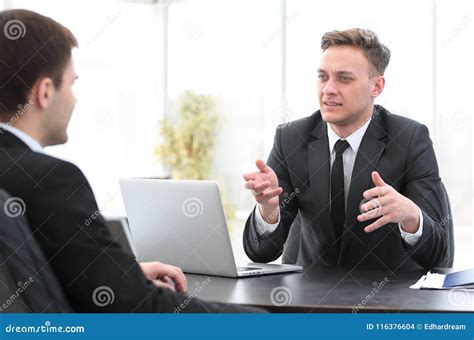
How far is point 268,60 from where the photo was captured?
300 inches

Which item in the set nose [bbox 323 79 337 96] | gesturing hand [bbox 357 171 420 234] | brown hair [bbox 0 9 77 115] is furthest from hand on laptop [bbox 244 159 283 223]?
brown hair [bbox 0 9 77 115]

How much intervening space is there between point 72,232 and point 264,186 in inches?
46.2

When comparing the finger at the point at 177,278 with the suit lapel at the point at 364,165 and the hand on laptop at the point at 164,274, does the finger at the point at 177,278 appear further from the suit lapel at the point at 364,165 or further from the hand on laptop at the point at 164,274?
the suit lapel at the point at 364,165

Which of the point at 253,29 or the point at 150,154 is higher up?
the point at 253,29

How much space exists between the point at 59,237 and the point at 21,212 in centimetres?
10

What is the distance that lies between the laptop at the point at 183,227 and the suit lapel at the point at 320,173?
35 centimetres

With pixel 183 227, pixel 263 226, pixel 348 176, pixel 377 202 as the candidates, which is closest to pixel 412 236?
pixel 377 202

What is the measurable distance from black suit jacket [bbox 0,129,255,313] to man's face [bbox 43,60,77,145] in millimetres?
129

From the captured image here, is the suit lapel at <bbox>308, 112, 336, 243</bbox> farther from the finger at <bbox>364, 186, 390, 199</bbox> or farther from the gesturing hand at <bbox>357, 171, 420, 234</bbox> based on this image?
the finger at <bbox>364, 186, 390, 199</bbox>

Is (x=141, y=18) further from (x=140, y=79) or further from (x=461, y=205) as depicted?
(x=461, y=205)

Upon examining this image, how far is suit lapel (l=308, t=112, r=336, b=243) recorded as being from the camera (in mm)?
3141

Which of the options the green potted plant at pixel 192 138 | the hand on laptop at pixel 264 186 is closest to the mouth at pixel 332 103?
the hand on laptop at pixel 264 186

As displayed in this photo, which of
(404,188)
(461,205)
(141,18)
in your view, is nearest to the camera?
(404,188)

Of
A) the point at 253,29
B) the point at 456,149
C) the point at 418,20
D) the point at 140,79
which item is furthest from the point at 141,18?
the point at 456,149
